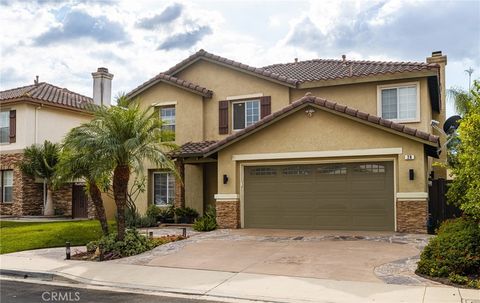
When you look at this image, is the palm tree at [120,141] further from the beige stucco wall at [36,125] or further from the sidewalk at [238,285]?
the beige stucco wall at [36,125]

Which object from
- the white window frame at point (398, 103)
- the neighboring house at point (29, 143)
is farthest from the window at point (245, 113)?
the neighboring house at point (29, 143)

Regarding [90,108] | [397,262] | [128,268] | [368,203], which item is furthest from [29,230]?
[397,262]

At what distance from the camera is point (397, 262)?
11297 mm

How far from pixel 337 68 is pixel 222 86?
17.0ft

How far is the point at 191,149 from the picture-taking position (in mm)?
20562

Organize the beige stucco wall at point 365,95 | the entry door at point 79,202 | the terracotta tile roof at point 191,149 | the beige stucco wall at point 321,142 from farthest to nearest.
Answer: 1. the entry door at point 79,202
2. the terracotta tile roof at point 191,149
3. the beige stucco wall at point 365,95
4. the beige stucco wall at point 321,142

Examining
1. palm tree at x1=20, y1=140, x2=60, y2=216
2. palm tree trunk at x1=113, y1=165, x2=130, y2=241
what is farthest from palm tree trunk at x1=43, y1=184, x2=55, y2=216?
palm tree trunk at x1=113, y1=165, x2=130, y2=241

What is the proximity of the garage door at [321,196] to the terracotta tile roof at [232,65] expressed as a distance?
4.55 metres

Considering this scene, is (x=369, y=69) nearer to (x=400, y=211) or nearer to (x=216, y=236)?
(x=400, y=211)

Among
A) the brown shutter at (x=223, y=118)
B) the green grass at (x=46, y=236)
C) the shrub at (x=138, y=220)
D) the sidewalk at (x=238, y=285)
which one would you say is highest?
the brown shutter at (x=223, y=118)

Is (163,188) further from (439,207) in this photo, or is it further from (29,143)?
(439,207)

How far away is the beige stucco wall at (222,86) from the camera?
2098 cm

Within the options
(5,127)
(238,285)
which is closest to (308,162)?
(238,285)

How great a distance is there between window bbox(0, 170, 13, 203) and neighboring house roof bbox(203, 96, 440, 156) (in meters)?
14.2
